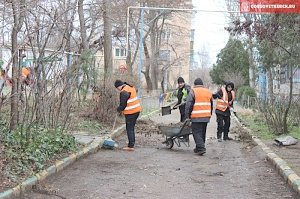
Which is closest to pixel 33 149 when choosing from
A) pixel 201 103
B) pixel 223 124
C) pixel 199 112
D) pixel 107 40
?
pixel 199 112

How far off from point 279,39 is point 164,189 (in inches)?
297

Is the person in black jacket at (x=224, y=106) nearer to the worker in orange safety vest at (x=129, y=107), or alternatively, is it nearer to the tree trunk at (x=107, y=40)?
the worker in orange safety vest at (x=129, y=107)

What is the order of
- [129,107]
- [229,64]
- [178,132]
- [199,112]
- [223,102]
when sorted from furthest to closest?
[229,64] → [223,102] → [178,132] → [129,107] → [199,112]

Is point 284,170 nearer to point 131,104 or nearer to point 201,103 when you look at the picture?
point 201,103

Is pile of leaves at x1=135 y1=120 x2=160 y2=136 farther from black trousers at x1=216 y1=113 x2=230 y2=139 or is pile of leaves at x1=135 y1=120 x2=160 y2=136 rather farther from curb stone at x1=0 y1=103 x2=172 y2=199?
curb stone at x1=0 y1=103 x2=172 y2=199

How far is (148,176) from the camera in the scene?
27.7ft

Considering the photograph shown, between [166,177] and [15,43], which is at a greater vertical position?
[15,43]

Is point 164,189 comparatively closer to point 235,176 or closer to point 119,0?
point 235,176

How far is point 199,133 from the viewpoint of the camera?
37.2 feet

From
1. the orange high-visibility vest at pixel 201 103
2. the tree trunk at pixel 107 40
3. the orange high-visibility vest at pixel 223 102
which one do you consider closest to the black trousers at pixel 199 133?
the orange high-visibility vest at pixel 201 103

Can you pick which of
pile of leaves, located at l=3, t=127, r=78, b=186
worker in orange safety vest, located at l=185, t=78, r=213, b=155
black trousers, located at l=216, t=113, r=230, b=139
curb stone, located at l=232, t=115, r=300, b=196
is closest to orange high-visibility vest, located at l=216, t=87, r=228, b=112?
black trousers, located at l=216, t=113, r=230, b=139

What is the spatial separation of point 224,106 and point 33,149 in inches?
285

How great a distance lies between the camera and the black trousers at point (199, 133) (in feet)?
37.0

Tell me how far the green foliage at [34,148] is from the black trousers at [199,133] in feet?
8.99
